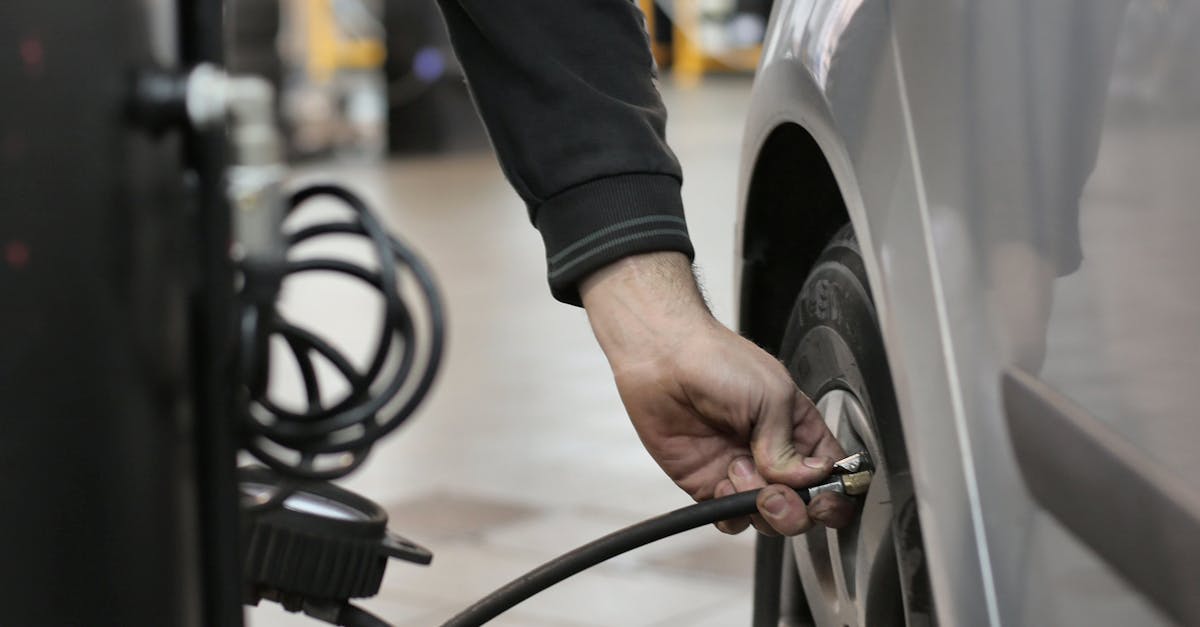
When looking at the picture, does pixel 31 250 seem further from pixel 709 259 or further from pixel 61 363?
pixel 709 259

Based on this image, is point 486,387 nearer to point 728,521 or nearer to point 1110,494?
point 728,521

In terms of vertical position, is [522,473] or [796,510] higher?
[796,510]

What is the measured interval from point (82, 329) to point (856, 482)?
520 millimetres

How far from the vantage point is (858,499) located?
1.12m

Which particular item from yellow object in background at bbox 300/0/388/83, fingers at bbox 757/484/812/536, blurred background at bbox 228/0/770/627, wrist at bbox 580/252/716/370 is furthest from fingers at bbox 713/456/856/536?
yellow object in background at bbox 300/0/388/83

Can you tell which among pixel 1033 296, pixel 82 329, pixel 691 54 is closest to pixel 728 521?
pixel 1033 296

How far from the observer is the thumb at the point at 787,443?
1.13 m

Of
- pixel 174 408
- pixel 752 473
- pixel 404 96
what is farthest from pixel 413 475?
pixel 404 96

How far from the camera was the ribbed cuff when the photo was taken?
1.17 metres

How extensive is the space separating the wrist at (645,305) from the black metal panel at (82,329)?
0.37 m

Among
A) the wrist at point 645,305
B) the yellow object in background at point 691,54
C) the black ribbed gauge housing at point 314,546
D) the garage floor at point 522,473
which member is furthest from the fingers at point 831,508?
the yellow object in background at point 691,54

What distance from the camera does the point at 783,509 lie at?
3.69 feet

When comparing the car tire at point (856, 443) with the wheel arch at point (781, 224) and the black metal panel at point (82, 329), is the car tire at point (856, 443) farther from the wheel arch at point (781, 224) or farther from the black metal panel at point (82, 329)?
the black metal panel at point (82, 329)

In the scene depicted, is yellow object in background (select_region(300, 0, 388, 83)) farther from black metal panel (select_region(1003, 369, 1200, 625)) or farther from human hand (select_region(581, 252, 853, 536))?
black metal panel (select_region(1003, 369, 1200, 625))
